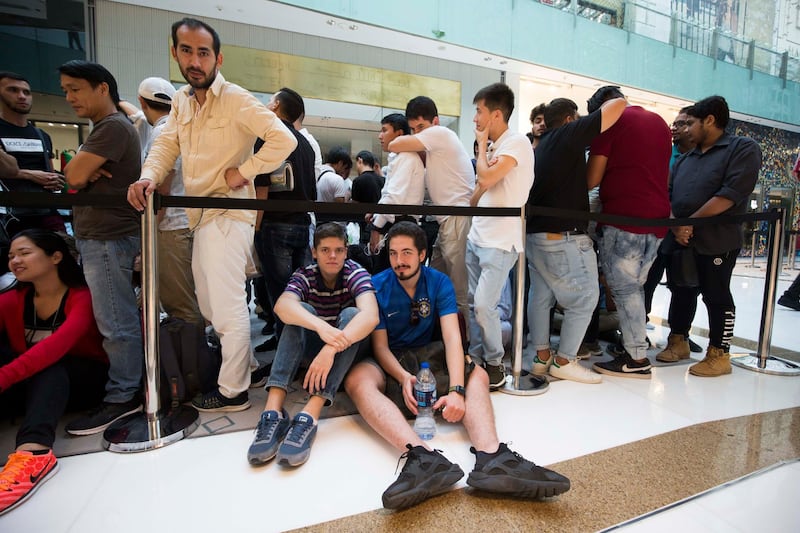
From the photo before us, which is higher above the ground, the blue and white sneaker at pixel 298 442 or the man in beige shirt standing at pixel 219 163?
the man in beige shirt standing at pixel 219 163

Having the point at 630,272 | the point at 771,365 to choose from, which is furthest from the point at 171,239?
the point at 771,365

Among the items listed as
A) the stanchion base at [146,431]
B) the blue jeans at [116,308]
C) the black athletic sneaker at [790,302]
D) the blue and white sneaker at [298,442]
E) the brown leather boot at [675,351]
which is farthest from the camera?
the black athletic sneaker at [790,302]

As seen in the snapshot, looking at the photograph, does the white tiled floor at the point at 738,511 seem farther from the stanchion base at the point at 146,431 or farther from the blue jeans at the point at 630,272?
the stanchion base at the point at 146,431

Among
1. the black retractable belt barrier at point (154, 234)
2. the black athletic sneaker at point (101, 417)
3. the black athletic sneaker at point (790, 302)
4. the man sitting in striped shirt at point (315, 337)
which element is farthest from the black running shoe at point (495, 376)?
the black athletic sneaker at point (790, 302)

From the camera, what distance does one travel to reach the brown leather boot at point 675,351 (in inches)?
121

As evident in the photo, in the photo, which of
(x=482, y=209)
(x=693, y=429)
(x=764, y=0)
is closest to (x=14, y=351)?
(x=482, y=209)

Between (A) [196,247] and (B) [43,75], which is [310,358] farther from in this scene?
(B) [43,75]

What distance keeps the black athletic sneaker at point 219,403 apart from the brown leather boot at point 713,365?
2.69m

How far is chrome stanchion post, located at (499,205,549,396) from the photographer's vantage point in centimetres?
240

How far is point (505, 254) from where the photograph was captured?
240 centimetres

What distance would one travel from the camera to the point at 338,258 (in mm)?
2186

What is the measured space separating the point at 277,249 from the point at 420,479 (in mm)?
1578

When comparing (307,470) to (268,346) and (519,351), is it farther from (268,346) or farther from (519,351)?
(268,346)

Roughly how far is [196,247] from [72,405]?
36.8 inches
